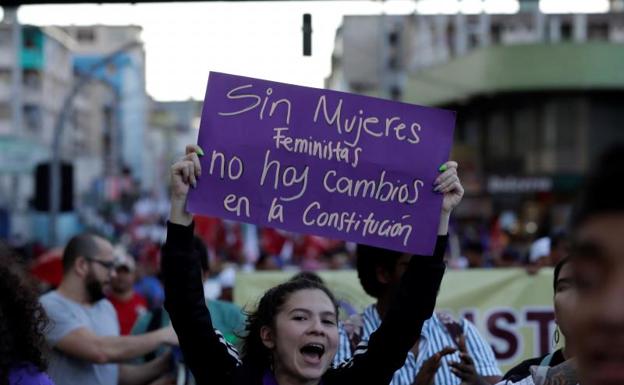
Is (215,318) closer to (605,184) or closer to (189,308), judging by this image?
(189,308)

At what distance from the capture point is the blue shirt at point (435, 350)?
4.39 m

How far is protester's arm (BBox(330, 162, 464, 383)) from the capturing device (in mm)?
3539

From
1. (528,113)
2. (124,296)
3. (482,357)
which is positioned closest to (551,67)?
(528,113)

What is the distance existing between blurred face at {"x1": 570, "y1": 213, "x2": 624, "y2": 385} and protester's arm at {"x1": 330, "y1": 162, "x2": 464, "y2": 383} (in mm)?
1910

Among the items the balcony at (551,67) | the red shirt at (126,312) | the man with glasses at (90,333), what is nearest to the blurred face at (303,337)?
the man with glasses at (90,333)

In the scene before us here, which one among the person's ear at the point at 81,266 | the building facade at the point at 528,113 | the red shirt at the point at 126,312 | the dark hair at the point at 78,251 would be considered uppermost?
the building facade at the point at 528,113

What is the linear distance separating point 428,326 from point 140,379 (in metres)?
1.75

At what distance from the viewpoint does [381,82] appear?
72500 millimetres

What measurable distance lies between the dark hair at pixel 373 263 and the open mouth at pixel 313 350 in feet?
2.85

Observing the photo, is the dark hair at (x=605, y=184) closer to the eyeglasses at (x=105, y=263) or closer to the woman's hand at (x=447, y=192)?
the woman's hand at (x=447, y=192)

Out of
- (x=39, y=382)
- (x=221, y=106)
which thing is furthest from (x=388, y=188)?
(x=39, y=382)

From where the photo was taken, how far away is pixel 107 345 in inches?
209

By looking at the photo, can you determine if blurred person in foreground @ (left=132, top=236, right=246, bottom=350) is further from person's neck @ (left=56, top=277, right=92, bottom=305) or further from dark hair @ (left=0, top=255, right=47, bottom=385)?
dark hair @ (left=0, top=255, right=47, bottom=385)

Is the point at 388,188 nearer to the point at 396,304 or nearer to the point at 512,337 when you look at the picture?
the point at 396,304
